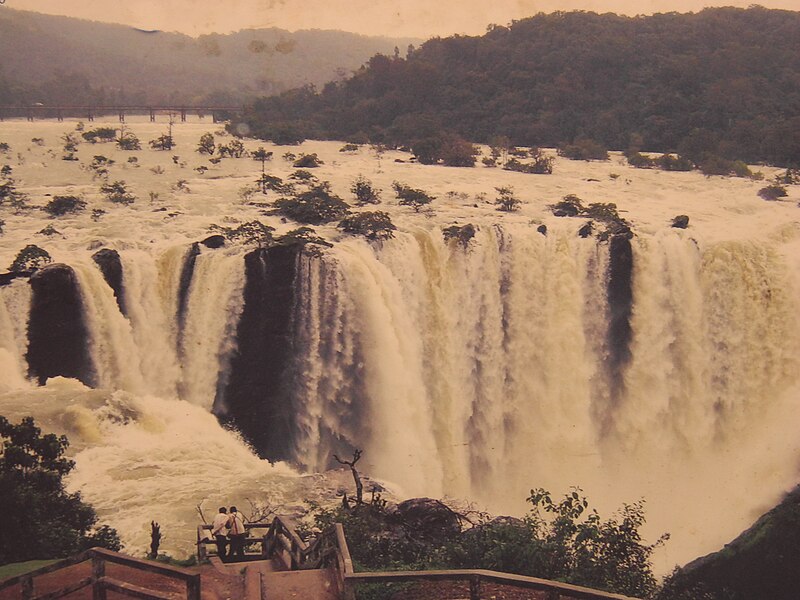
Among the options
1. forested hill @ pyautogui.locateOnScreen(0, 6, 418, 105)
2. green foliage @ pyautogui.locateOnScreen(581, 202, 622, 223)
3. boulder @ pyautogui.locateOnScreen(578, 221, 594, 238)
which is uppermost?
forested hill @ pyautogui.locateOnScreen(0, 6, 418, 105)

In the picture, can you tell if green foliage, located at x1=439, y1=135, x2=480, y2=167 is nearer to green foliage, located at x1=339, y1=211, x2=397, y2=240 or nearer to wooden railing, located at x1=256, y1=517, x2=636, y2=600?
green foliage, located at x1=339, y1=211, x2=397, y2=240

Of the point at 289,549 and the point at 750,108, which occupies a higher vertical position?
the point at 750,108

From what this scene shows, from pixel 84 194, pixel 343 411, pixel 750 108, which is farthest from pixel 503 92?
pixel 343 411

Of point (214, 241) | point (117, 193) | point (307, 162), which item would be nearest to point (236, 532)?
Answer: point (214, 241)

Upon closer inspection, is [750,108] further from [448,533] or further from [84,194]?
[448,533]

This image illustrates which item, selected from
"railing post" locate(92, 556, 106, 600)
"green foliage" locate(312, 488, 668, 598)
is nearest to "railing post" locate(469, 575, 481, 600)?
"railing post" locate(92, 556, 106, 600)
